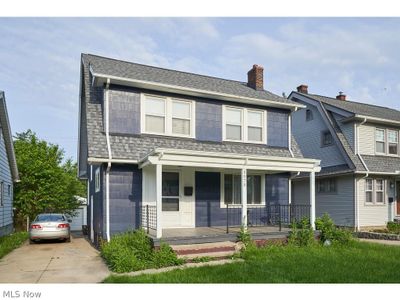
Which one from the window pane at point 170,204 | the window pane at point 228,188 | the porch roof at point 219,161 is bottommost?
the window pane at point 170,204

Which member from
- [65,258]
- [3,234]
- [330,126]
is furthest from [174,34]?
[3,234]

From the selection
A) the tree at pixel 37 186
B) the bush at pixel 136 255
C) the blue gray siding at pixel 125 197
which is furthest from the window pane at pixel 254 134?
the tree at pixel 37 186

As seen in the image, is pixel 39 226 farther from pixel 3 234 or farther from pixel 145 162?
pixel 145 162

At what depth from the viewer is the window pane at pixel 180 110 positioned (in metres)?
13.9

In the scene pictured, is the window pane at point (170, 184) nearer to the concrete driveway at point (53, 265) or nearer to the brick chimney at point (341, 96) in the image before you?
the concrete driveway at point (53, 265)

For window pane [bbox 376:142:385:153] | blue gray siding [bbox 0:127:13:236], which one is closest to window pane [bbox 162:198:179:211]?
blue gray siding [bbox 0:127:13:236]

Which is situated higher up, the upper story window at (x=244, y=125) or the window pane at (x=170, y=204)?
the upper story window at (x=244, y=125)

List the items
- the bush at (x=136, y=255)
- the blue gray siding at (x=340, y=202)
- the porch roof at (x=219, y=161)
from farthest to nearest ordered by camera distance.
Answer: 1. the blue gray siding at (x=340, y=202)
2. the porch roof at (x=219, y=161)
3. the bush at (x=136, y=255)

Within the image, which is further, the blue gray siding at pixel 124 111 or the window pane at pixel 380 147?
the window pane at pixel 380 147

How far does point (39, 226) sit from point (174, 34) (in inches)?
372

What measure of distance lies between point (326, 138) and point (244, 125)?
793cm

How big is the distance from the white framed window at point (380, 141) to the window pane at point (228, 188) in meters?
9.95

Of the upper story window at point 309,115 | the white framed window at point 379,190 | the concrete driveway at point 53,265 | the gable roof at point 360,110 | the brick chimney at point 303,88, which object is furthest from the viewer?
the brick chimney at point 303,88

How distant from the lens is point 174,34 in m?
12.7
